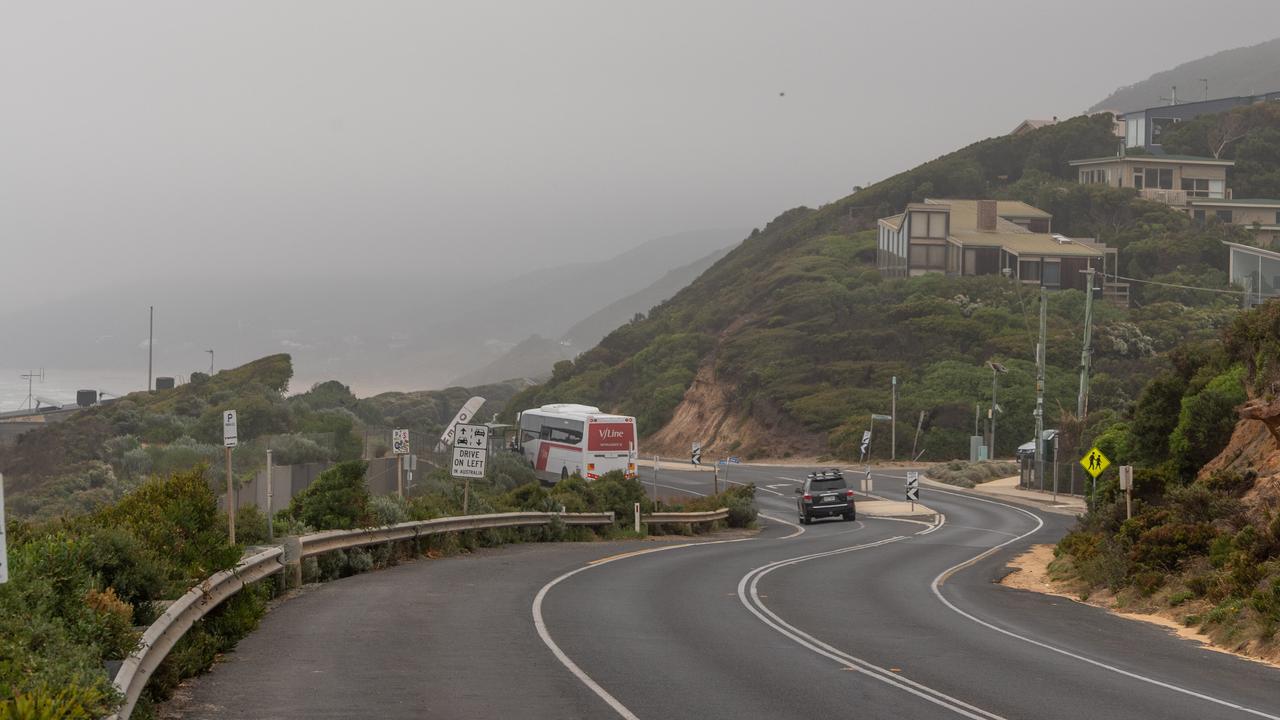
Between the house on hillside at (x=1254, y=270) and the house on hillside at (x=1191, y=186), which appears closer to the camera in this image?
the house on hillside at (x=1254, y=270)

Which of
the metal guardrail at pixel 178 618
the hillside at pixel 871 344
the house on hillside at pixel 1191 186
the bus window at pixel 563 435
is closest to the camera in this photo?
the metal guardrail at pixel 178 618

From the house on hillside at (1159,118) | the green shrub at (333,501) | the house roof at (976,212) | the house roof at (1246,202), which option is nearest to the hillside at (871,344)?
the house roof at (976,212)

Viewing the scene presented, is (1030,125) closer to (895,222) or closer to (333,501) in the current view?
(895,222)

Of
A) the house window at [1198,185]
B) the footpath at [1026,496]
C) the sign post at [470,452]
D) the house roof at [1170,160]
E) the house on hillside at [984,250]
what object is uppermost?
the house roof at [1170,160]

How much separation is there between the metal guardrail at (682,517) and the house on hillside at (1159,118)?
116 meters

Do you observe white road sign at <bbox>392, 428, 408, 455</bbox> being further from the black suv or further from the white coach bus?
the black suv

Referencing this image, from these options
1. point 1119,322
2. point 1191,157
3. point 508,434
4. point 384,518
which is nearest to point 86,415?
point 508,434

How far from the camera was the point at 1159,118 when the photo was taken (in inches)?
5871

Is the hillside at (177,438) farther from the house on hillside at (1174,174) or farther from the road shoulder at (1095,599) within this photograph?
the house on hillside at (1174,174)

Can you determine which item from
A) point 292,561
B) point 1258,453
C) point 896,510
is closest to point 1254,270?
point 896,510

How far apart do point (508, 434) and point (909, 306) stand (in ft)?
121

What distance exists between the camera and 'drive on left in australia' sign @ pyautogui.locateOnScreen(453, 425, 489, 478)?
28.0 m

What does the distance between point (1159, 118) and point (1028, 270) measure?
A: 50.9m

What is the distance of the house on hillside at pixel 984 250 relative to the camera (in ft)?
359
